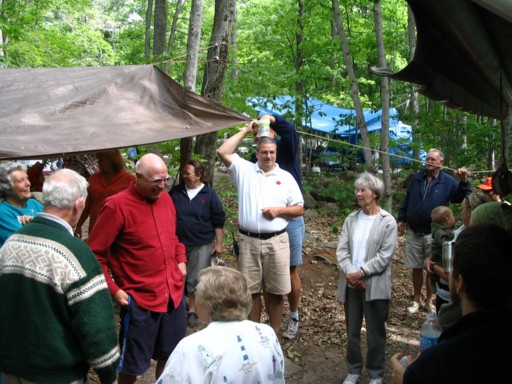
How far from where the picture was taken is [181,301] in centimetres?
377

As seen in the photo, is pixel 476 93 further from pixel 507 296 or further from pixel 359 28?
pixel 359 28

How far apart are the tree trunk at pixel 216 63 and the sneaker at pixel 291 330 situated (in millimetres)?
2225

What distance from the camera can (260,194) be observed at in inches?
176

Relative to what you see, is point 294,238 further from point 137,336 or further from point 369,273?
point 137,336

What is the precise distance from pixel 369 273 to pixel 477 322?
94.9 inches

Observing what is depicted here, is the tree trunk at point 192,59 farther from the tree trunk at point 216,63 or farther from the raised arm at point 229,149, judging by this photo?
the raised arm at point 229,149

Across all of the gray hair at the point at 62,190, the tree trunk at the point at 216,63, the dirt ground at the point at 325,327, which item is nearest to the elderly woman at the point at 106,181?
the tree trunk at the point at 216,63

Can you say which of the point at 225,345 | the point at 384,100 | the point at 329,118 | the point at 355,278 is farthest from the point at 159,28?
the point at 225,345

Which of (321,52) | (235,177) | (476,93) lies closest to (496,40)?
(476,93)

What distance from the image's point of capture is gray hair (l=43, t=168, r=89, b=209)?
97.8 inches

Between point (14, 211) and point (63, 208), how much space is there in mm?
1624

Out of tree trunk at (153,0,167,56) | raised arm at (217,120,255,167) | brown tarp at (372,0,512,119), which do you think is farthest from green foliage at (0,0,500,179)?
brown tarp at (372,0,512,119)

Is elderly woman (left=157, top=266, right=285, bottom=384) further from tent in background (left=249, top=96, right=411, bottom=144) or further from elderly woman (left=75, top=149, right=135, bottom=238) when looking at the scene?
tent in background (left=249, top=96, right=411, bottom=144)

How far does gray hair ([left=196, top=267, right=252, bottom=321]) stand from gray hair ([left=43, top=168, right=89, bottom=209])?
86 cm
